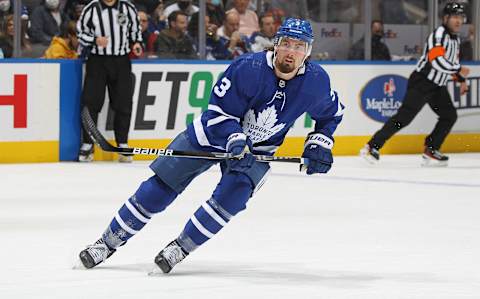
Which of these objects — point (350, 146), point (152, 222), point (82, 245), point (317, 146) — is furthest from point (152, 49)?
point (317, 146)

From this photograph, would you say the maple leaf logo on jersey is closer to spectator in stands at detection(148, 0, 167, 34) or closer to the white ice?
the white ice

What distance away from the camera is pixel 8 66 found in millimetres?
10117

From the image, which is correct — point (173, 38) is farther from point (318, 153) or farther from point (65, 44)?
point (318, 153)

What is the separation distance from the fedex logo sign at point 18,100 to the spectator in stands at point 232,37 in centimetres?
193

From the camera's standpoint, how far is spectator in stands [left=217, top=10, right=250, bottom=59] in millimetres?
11164

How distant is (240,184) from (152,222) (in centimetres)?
198

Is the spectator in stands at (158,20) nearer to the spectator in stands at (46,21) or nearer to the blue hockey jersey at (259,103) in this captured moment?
the spectator in stands at (46,21)

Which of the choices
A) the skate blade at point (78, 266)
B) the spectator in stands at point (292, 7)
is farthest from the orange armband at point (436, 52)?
the skate blade at point (78, 266)

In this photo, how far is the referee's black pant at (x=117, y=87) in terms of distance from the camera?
10.4m

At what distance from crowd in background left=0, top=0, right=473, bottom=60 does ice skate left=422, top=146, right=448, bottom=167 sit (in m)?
1.58

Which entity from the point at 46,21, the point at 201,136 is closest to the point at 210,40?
the point at 46,21

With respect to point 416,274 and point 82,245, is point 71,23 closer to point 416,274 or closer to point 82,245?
point 82,245

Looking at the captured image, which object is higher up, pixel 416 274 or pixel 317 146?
pixel 317 146

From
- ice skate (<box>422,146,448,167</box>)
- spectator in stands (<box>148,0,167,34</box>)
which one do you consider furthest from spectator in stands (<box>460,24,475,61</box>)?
spectator in stands (<box>148,0,167,34</box>)
